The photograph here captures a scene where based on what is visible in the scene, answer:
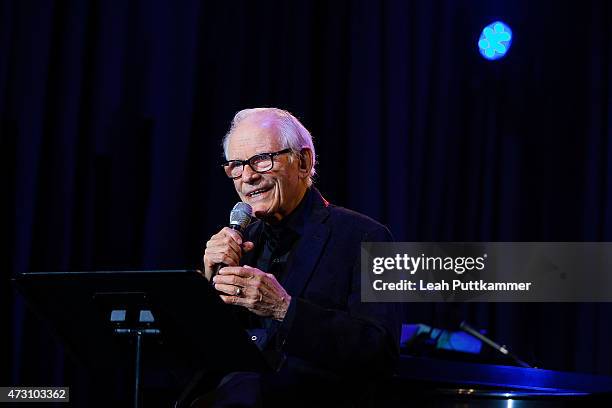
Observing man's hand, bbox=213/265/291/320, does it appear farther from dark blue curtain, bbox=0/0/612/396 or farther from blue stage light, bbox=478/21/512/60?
blue stage light, bbox=478/21/512/60

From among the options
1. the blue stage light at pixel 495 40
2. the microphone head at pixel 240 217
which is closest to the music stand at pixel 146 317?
the microphone head at pixel 240 217

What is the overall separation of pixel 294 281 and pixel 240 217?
0.25 m

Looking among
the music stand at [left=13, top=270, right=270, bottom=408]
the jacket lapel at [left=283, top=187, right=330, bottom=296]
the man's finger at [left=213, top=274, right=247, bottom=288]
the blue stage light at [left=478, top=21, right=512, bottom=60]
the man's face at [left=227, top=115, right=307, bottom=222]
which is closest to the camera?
the music stand at [left=13, top=270, right=270, bottom=408]

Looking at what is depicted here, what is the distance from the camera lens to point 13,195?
144 inches

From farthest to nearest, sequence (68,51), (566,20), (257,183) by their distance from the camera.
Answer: (566,20) < (68,51) < (257,183)

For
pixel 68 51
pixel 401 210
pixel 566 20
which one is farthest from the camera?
pixel 566 20

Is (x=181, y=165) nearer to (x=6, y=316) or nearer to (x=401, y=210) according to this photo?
(x=6, y=316)

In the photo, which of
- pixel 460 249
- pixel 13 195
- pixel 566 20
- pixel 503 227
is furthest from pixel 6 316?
pixel 566 20

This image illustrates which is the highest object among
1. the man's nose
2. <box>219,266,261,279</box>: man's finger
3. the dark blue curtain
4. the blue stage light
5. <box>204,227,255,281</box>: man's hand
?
the blue stage light

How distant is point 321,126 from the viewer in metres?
4.64

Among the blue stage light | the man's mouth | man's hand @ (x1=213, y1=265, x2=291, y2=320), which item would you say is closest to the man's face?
the man's mouth

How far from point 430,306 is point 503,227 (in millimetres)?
680

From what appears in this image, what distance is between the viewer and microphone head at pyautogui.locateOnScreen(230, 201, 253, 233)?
7.01 ft

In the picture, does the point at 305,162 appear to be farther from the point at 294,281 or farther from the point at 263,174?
the point at 294,281
